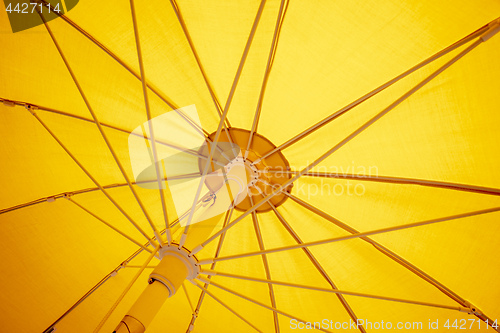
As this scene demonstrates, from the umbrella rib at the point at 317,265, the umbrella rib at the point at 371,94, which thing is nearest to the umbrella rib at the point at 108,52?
the umbrella rib at the point at 371,94

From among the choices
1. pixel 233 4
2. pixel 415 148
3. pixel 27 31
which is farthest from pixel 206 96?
pixel 415 148

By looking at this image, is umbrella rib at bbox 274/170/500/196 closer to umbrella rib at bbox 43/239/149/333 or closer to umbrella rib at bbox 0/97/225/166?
umbrella rib at bbox 0/97/225/166

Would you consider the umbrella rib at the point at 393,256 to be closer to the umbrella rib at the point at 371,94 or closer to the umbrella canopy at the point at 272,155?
the umbrella canopy at the point at 272,155

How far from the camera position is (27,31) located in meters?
2.80

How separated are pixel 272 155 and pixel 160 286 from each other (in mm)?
1678

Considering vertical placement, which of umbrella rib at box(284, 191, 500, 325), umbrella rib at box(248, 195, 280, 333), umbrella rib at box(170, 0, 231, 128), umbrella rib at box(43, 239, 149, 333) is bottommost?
umbrella rib at box(43, 239, 149, 333)

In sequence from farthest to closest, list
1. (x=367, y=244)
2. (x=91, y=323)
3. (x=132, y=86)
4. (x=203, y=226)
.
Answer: (x=91, y=323)
(x=367, y=244)
(x=132, y=86)
(x=203, y=226)

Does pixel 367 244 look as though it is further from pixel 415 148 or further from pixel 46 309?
pixel 46 309

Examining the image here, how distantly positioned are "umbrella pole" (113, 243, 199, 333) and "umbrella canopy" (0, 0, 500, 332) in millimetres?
104

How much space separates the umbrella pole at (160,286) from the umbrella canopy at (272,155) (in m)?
0.10

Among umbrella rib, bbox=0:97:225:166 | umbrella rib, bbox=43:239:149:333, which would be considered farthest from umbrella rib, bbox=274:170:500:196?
umbrella rib, bbox=43:239:149:333

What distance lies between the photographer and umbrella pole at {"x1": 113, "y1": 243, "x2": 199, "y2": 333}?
2.09 m

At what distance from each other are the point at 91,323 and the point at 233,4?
3665 millimetres

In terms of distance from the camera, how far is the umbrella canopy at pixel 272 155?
241 cm
